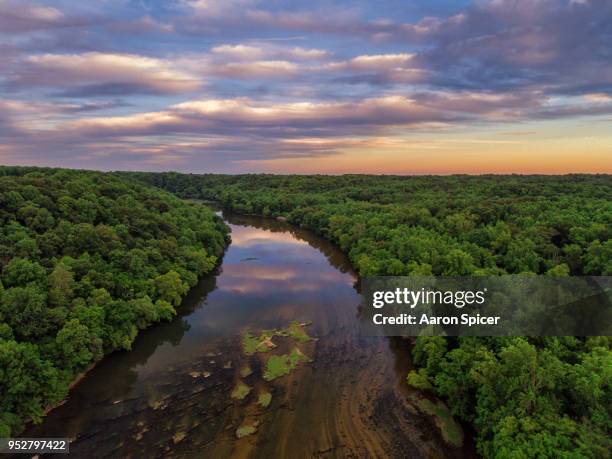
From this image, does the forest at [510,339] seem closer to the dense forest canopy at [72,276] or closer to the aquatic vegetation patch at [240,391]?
the aquatic vegetation patch at [240,391]

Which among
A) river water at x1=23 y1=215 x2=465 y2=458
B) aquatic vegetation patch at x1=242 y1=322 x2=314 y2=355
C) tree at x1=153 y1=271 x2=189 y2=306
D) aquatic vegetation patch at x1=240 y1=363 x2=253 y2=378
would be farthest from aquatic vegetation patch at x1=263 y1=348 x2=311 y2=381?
tree at x1=153 y1=271 x2=189 y2=306

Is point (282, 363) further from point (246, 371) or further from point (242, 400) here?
point (242, 400)

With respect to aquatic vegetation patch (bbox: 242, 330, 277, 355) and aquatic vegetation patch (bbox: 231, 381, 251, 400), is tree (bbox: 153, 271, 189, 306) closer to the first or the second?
aquatic vegetation patch (bbox: 242, 330, 277, 355)

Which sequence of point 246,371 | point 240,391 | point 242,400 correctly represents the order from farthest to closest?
1. point 246,371
2. point 240,391
3. point 242,400

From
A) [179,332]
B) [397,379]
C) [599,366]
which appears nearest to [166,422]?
[179,332]

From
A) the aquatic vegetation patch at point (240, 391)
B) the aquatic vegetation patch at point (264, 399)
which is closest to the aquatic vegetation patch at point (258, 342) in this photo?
the aquatic vegetation patch at point (240, 391)

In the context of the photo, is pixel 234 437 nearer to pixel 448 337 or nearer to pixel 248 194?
pixel 448 337

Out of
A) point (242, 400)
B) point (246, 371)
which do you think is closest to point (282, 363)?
point (246, 371)
